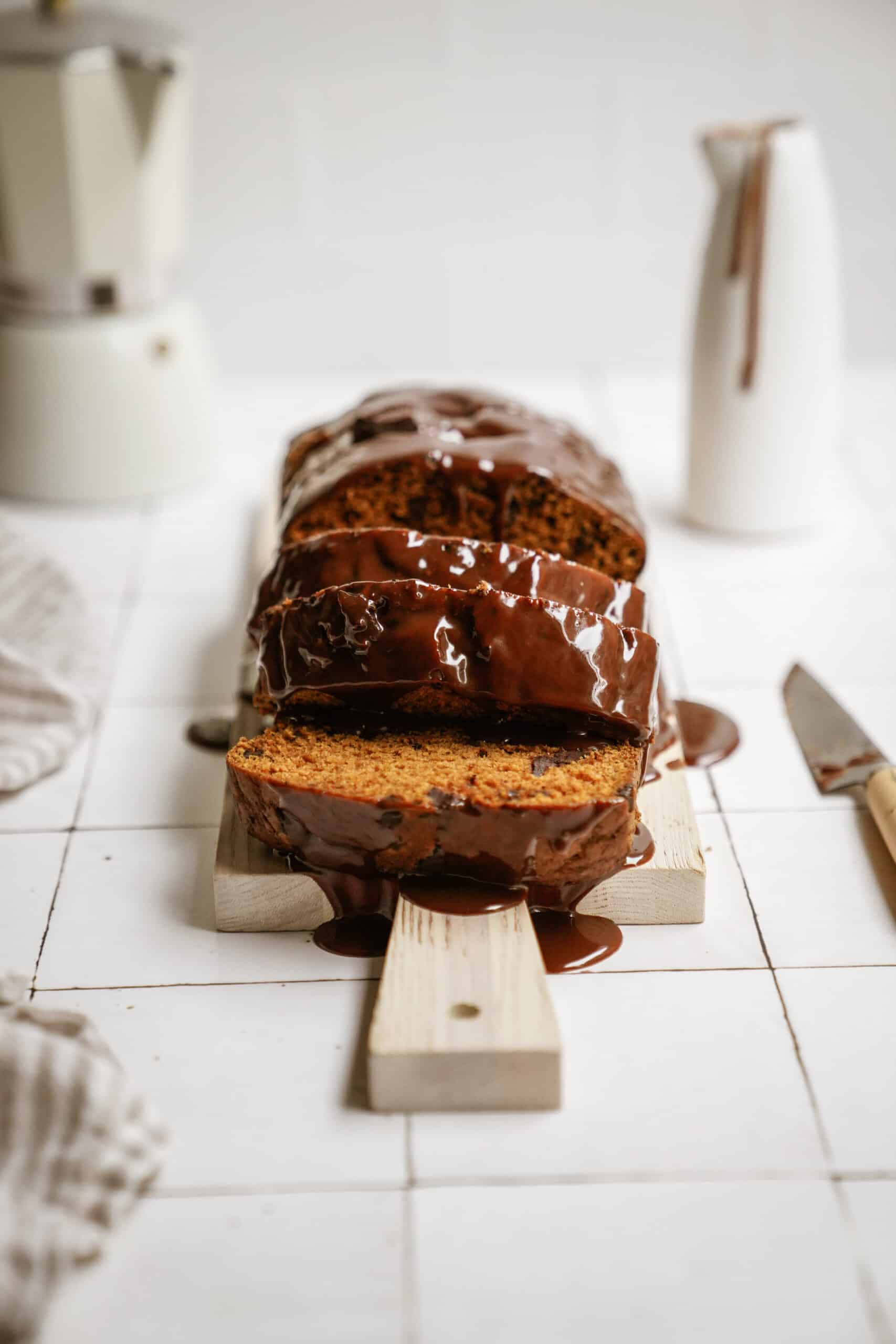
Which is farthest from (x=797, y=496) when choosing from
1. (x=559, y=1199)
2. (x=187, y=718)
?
(x=559, y=1199)

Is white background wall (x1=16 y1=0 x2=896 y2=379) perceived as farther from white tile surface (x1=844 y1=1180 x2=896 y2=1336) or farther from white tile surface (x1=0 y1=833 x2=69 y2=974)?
white tile surface (x1=844 y1=1180 x2=896 y2=1336)

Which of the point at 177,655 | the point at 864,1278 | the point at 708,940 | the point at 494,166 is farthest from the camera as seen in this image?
the point at 494,166

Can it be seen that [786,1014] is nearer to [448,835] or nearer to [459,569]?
[448,835]

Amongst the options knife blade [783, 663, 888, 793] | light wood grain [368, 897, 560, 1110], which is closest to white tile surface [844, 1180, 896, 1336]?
light wood grain [368, 897, 560, 1110]

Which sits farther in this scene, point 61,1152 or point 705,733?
point 705,733

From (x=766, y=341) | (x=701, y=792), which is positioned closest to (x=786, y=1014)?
(x=701, y=792)

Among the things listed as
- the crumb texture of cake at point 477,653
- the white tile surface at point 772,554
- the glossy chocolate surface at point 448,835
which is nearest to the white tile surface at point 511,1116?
the glossy chocolate surface at point 448,835

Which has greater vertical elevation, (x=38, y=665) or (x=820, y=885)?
(x=38, y=665)
